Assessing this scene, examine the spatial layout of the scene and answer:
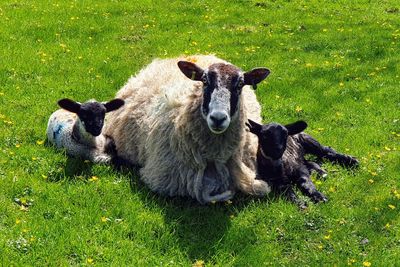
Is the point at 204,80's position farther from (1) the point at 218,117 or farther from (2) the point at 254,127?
(2) the point at 254,127

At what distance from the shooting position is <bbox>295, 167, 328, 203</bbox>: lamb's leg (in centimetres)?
629

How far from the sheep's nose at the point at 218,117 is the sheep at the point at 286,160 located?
96 cm

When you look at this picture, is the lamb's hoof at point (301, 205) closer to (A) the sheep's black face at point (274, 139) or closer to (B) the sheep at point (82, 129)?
(A) the sheep's black face at point (274, 139)

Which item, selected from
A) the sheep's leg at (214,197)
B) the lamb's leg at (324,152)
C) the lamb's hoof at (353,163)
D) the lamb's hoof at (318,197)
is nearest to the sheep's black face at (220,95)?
the sheep's leg at (214,197)

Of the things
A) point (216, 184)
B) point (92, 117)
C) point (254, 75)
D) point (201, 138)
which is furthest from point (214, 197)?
point (92, 117)

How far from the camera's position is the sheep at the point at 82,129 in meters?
Result: 6.66

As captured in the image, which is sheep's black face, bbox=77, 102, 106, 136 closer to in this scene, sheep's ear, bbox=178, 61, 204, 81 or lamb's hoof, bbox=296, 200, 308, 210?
sheep's ear, bbox=178, 61, 204, 81

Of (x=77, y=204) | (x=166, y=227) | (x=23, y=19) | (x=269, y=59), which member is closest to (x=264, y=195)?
(x=166, y=227)

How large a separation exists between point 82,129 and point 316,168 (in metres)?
3.02

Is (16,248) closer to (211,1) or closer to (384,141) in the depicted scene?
(384,141)

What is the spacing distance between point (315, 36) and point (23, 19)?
23.7ft

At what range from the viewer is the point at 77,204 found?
594 centimetres

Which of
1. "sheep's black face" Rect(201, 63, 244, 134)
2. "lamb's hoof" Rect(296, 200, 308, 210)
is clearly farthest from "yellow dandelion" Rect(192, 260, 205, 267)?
"lamb's hoof" Rect(296, 200, 308, 210)

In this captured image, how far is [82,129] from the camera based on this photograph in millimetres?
6875
